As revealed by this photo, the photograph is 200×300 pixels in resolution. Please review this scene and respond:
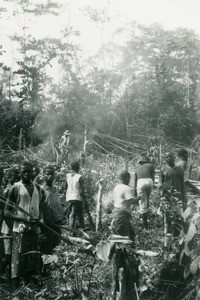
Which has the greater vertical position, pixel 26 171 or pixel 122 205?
pixel 26 171

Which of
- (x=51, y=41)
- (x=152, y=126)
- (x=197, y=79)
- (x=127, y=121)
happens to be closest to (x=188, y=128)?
(x=152, y=126)

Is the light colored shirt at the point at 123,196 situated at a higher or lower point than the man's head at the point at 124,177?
lower

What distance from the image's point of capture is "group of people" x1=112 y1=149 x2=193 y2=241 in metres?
5.32

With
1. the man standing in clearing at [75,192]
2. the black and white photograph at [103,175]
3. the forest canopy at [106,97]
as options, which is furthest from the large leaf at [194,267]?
the forest canopy at [106,97]

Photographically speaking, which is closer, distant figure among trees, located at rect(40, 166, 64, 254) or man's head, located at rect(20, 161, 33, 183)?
man's head, located at rect(20, 161, 33, 183)

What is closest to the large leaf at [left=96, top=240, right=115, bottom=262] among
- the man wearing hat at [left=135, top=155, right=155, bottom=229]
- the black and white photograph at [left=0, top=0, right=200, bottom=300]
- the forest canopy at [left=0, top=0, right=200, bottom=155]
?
the black and white photograph at [left=0, top=0, right=200, bottom=300]

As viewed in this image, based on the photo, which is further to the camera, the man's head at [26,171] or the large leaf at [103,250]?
the man's head at [26,171]

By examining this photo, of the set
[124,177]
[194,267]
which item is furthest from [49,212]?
[194,267]

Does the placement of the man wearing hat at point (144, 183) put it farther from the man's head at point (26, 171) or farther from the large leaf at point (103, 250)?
the large leaf at point (103, 250)

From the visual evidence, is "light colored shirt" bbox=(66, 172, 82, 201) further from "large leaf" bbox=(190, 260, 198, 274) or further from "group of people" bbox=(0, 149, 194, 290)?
"large leaf" bbox=(190, 260, 198, 274)

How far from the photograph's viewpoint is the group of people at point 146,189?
5320 mm

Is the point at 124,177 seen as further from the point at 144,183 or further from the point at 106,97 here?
the point at 106,97

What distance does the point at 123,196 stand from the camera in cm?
531

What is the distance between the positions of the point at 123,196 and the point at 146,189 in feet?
7.10
